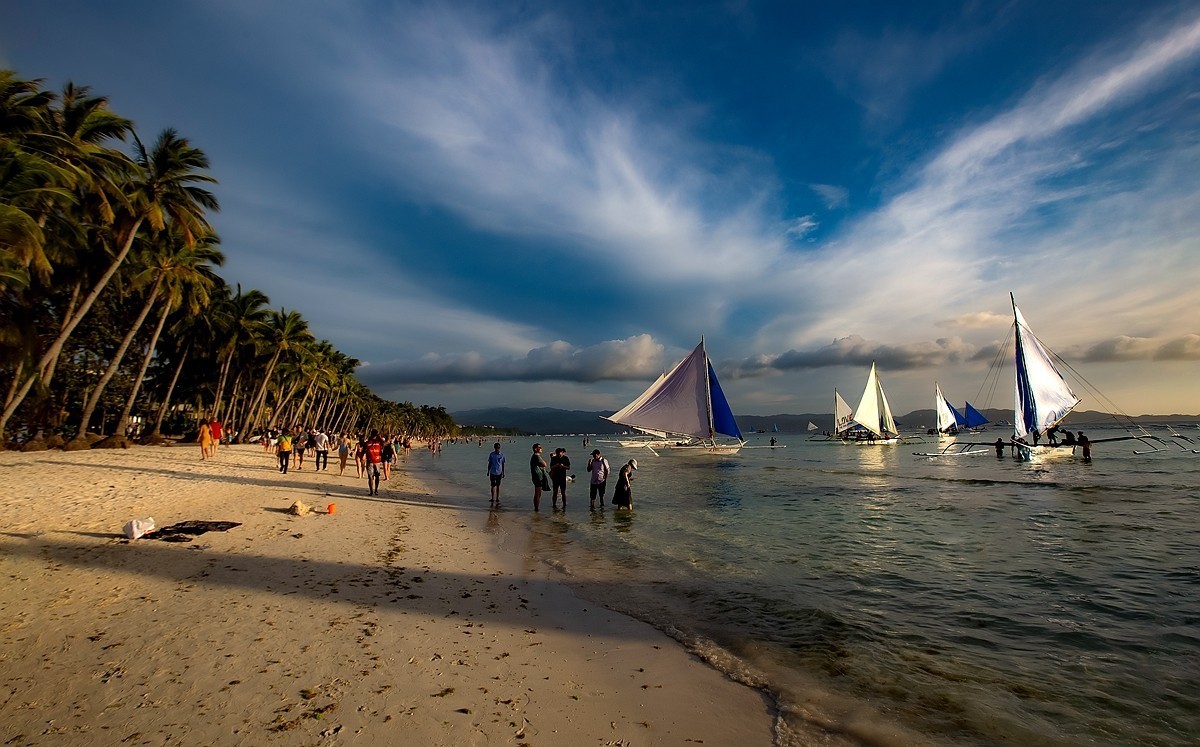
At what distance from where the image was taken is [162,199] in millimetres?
27531

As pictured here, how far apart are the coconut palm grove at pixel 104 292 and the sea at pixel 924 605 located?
19.2 meters

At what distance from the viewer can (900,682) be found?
5.45 m

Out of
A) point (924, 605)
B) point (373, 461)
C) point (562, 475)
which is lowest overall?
point (924, 605)

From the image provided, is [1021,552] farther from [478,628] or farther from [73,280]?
[73,280]

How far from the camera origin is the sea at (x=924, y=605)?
483 centimetres

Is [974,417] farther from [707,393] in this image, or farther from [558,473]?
[558,473]

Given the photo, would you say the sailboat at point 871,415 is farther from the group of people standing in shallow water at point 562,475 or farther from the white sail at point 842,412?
the group of people standing in shallow water at point 562,475

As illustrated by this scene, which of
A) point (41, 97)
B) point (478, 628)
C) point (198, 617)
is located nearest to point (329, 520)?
point (198, 617)

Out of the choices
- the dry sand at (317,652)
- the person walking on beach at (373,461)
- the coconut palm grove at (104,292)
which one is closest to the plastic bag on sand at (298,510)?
the dry sand at (317,652)

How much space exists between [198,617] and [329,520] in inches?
300

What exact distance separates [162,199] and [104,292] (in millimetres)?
9645

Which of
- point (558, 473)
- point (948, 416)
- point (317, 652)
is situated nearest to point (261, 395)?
point (558, 473)

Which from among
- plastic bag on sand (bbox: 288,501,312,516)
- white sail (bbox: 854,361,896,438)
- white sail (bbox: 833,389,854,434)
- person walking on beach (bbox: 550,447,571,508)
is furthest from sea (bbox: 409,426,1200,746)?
white sail (bbox: 833,389,854,434)

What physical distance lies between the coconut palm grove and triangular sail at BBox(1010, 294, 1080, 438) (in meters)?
48.0
